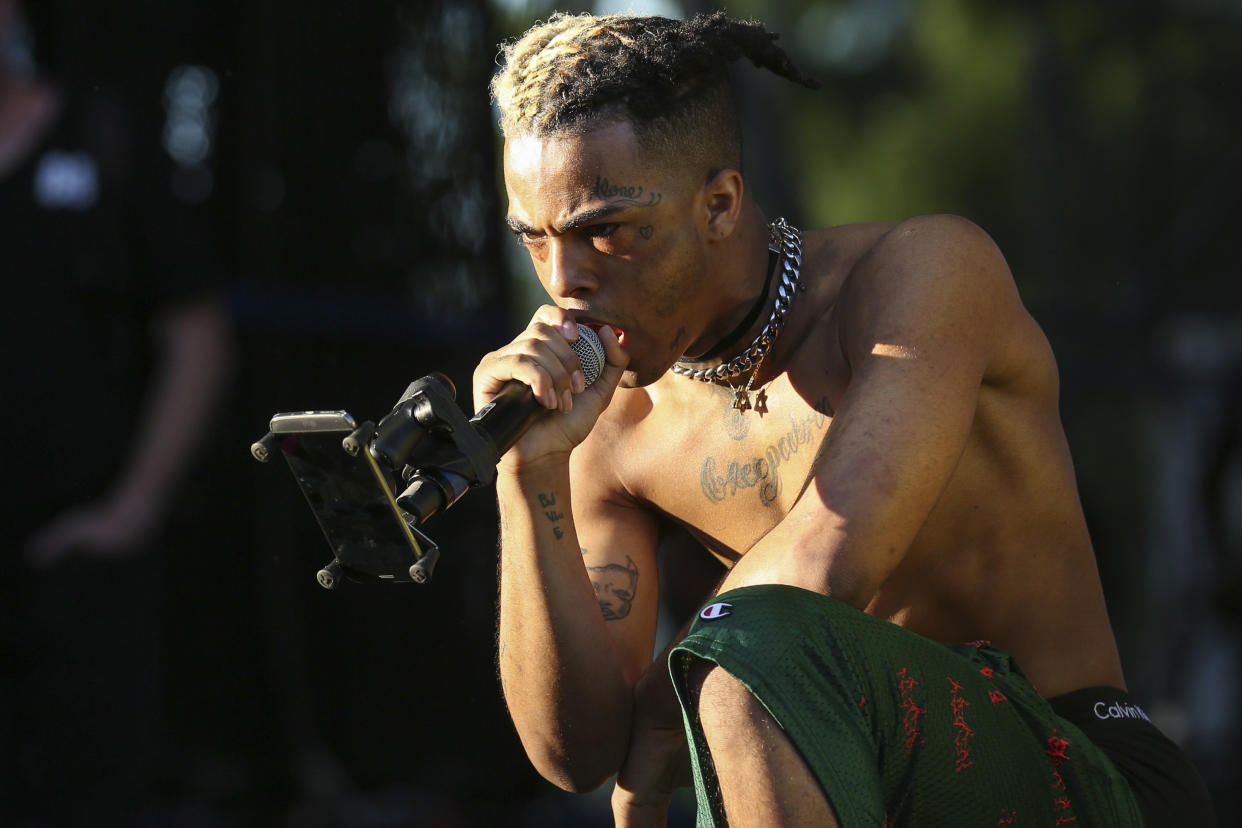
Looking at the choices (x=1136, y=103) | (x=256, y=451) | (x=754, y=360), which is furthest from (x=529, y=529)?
(x=1136, y=103)

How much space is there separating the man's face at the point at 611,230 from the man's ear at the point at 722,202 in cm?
4

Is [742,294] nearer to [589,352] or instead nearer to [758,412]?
[758,412]

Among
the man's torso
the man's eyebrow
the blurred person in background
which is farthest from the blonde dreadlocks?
the blurred person in background

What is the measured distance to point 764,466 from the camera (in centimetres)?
266

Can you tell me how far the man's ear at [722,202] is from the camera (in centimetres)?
257

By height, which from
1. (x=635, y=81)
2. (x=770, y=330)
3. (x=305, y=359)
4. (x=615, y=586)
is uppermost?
(x=635, y=81)

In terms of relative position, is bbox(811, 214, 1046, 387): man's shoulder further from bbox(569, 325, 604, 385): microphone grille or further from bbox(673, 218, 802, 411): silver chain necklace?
bbox(569, 325, 604, 385): microphone grille

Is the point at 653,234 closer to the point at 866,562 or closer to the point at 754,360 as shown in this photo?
the point at 754,360

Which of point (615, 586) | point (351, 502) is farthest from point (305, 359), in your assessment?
point (351, 502)

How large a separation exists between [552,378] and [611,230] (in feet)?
1.14

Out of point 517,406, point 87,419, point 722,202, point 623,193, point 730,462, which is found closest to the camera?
point 517,406

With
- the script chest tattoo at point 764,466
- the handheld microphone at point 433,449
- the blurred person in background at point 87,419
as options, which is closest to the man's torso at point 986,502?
the script chest tattoo at point 764,466

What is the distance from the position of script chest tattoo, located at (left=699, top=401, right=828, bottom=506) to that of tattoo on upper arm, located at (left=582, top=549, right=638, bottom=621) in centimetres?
23

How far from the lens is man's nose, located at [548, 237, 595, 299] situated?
8.06ft
